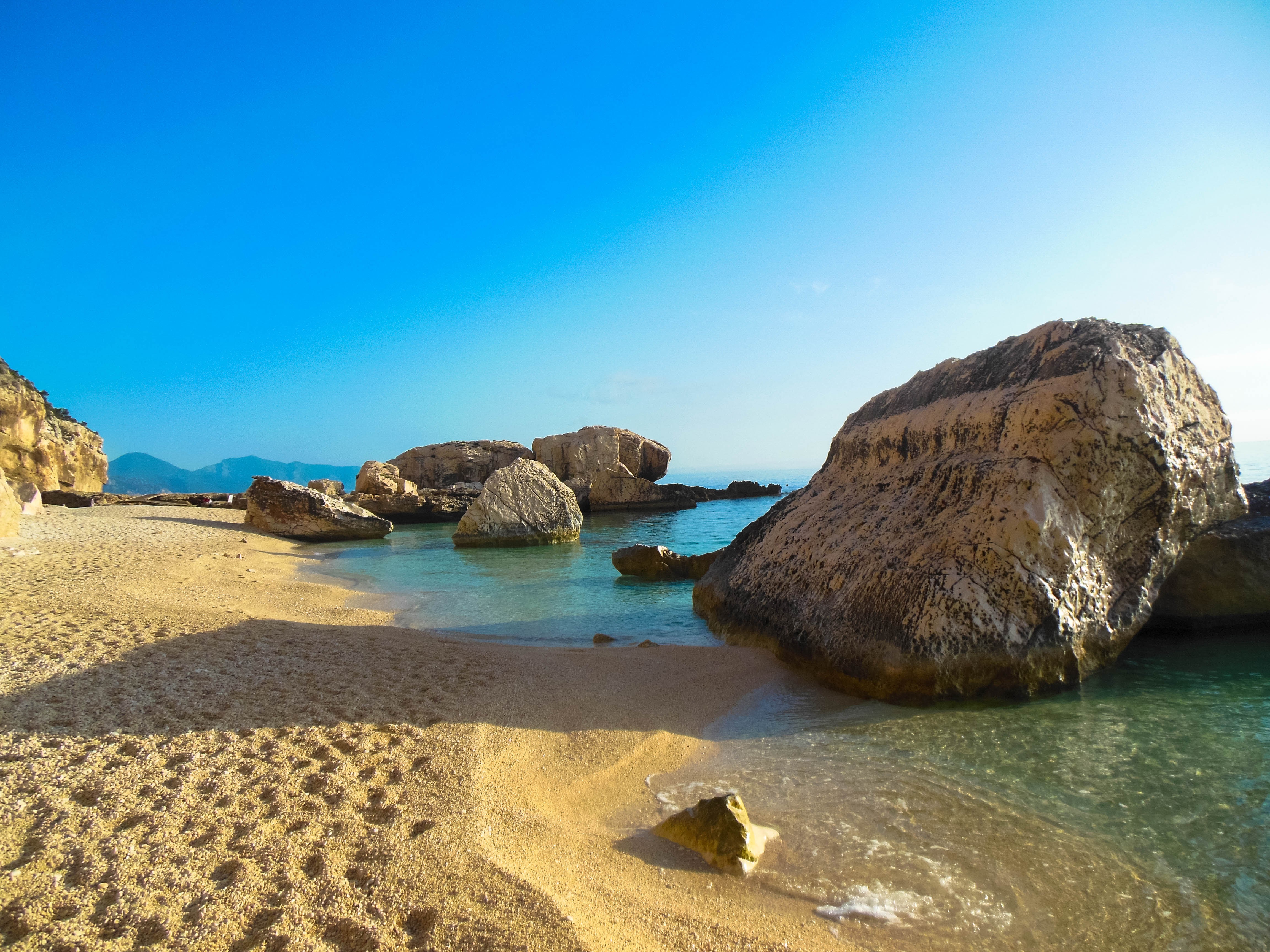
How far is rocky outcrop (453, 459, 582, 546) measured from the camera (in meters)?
20.1

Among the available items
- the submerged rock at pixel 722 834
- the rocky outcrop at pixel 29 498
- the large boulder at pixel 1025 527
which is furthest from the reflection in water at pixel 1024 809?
the rocky outcrop at pixel 29 498

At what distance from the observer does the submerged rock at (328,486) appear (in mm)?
31397

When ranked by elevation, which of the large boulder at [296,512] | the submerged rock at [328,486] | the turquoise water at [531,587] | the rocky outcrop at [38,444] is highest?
the rocky outcrop at [38,444]

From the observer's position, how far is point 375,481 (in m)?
32.7

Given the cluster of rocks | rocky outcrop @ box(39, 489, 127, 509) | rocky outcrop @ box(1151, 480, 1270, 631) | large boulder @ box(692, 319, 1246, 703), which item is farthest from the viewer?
rocky outcrop @ box(39, 489, 127, 509)

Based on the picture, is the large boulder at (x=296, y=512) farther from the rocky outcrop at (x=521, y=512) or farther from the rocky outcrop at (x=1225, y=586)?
the rocky outcrop at (x=1225, y=586)

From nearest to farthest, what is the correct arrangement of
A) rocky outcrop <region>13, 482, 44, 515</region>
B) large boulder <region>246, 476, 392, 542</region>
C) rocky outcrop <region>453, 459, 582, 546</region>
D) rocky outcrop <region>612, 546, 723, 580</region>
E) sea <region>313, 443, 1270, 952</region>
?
sea <region>313, 443, 1270, 952</region>, rocky outcrop <region>612, 546, 723, 580</region>, rocky outcrop <region>13, 482, 44, 515</region>, rocky outcrop <region>453, 459, 582, 546</region>, large boulder <region>246, 476, 392, 542</region>

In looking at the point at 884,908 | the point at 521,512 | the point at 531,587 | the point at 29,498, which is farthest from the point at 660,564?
the point at 29,498

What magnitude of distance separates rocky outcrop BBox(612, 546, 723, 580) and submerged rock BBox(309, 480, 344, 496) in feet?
71.9

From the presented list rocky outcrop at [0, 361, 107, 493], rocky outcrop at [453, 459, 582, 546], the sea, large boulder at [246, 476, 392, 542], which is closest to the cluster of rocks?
rocky outcrop at [453, 459, 582, 546]

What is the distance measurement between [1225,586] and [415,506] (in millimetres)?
30610

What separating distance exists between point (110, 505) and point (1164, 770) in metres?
31.6

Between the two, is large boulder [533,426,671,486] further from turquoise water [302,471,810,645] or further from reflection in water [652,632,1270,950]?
reflection in water [652,632,1270,950]

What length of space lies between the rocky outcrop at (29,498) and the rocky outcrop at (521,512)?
11.2 meters
